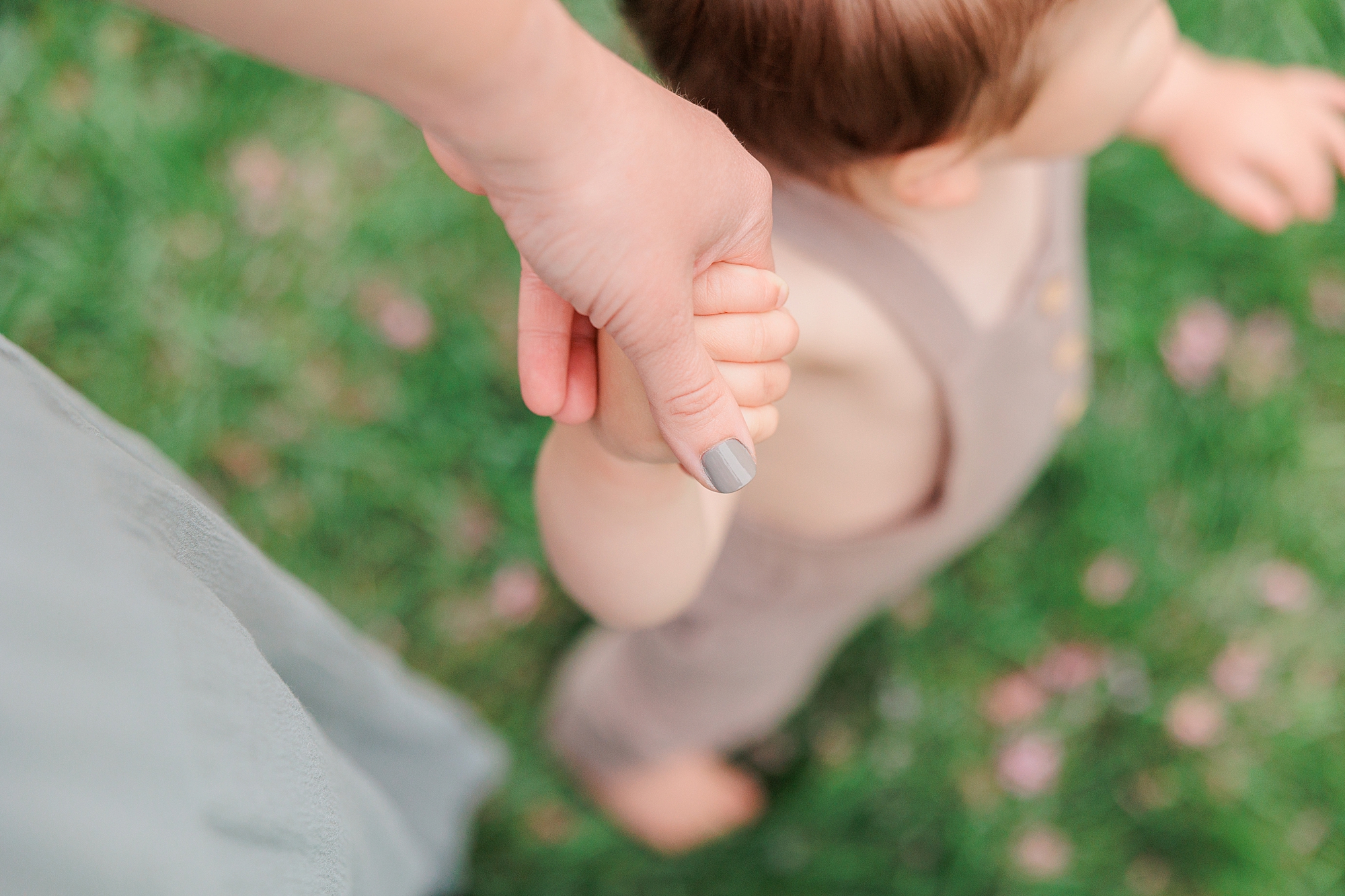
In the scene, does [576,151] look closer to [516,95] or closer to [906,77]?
[516,95]

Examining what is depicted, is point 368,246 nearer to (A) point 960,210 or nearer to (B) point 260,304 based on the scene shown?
(B) point 260,304

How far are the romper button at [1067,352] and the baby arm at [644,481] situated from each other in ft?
1.33

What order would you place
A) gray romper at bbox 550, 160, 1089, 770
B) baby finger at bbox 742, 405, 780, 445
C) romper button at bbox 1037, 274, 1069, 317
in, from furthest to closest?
1. romper button at bbox 1037, 274, 1069, 317
2. gray romper at bbox 550, 160, 1089, 770
3. baby finger at bbox 742, 405, 780, 445

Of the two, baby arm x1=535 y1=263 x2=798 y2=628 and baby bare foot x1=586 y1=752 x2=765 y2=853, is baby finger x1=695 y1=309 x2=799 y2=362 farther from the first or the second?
baby bare foot x1=586 y1=752 x2=765 y2=853

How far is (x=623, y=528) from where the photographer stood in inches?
29.5

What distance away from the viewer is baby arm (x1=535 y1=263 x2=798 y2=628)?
1.86 feet

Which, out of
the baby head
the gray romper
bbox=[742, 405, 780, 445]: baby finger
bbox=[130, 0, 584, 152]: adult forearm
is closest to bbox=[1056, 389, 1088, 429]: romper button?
the gray romper

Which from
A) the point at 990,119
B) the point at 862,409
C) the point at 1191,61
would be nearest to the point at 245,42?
the point at 990,119

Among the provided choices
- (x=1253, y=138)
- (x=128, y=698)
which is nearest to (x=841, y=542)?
(x=1253, y=138)

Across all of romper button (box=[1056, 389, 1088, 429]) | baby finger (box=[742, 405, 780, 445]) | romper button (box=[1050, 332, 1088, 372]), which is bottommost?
romper button (box=[1056, 389, 1088, 429])

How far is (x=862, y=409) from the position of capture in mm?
909

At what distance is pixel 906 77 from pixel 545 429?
41.6 inches

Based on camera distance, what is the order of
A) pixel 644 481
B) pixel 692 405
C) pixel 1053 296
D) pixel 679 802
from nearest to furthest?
pixel 692 405, pixel 644 481, pixel 1053 296, pixel 679 802

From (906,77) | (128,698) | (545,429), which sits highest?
(906,77)
